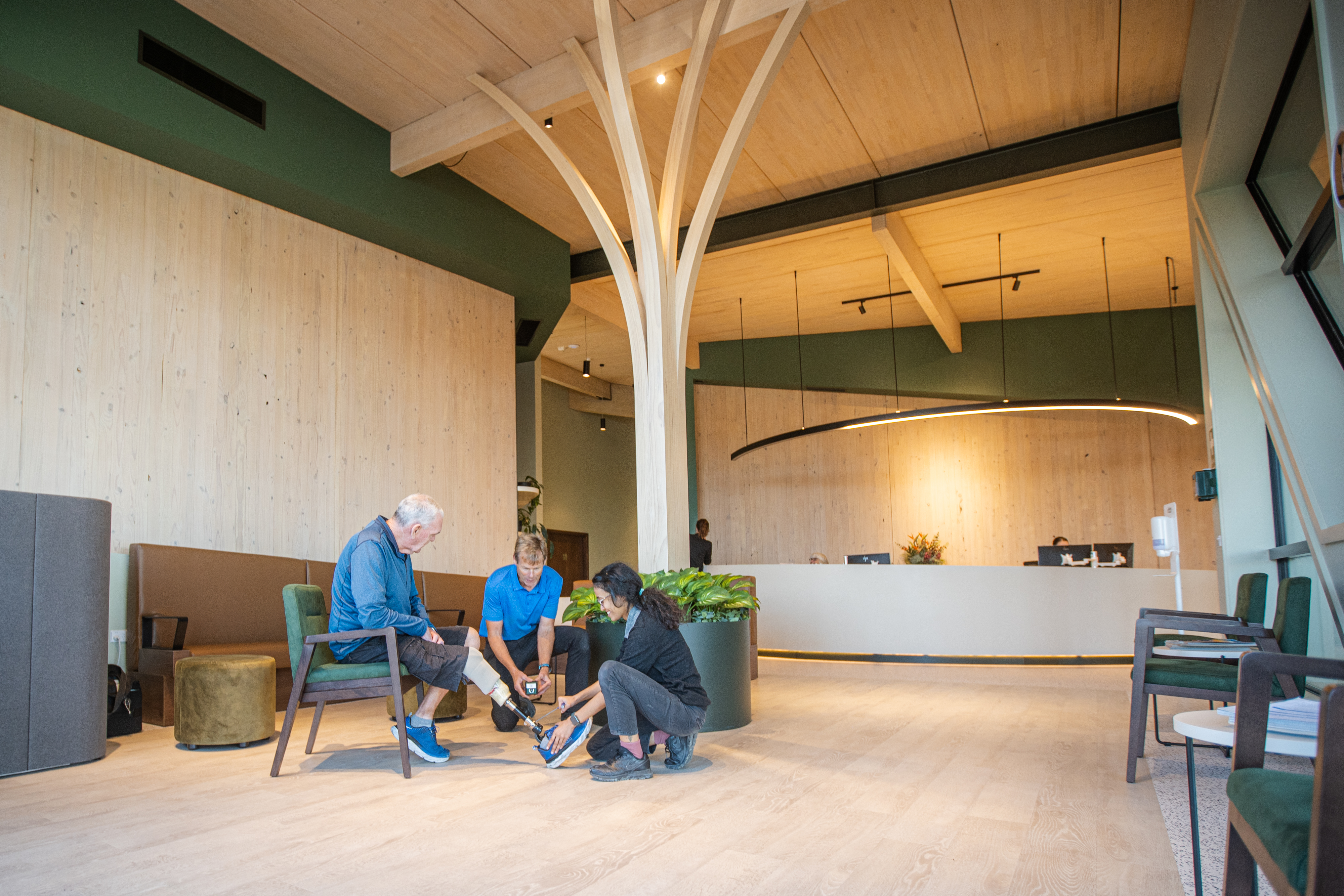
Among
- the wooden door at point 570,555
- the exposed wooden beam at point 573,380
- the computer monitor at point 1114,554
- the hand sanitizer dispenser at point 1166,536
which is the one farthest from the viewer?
the wooden door at point 570,555

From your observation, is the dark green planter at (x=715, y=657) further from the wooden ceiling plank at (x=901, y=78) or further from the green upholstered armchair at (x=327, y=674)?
the wooden ceiling plank at (x=901, y=78)

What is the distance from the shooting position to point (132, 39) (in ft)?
16.3

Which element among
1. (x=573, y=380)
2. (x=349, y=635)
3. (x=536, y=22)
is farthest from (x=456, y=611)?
(x=573, y=380)

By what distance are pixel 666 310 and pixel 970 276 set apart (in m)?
5.66

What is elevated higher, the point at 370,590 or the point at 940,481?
the point at 940,481

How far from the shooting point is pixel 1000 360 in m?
10.8

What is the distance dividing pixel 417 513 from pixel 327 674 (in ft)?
2.54

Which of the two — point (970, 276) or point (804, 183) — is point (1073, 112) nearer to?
point (804, 183)

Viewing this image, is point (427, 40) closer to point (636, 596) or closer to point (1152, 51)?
point (636, 596)

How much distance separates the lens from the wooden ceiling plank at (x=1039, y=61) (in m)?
5.13

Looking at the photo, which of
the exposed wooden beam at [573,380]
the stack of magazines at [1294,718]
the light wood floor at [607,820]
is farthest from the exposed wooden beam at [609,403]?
the stack of magazines at [1294,718]

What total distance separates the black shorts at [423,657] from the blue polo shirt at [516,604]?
0.91 meters

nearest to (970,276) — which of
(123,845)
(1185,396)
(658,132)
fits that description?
(1185,396)

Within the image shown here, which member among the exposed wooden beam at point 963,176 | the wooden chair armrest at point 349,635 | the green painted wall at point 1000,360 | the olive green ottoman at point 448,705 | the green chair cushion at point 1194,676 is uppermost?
the exposed wooden beam at point 963,176
